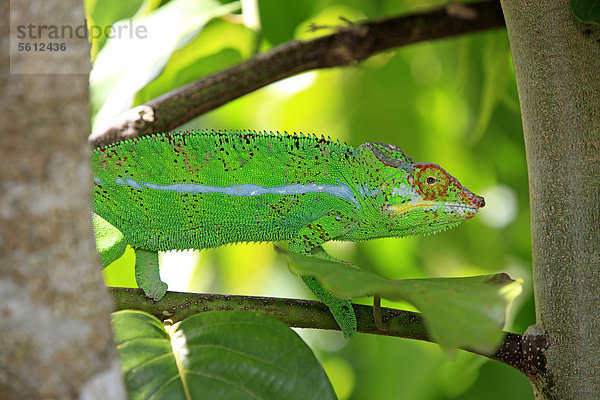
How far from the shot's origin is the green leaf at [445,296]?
2.02 ft

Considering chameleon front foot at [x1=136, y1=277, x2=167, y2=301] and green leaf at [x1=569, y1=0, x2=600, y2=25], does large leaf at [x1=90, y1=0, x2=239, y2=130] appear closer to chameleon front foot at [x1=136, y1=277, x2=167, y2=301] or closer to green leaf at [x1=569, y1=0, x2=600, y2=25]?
chameleon front foot at [x1=136, y1=277, x2=167, y2=301]

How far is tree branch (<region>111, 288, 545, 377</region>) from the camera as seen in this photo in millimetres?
922

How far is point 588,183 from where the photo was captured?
90 centimetres

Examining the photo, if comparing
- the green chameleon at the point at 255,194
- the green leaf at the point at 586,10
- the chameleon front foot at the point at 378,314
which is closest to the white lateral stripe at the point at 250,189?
the green chameleon at the point at 255,194

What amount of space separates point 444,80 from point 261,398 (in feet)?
5.17

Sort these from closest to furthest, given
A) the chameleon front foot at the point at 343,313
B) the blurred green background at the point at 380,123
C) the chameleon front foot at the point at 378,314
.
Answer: the chameleon front foot at the point at 378,314
the chameleon front foot at the point at 343,313
the blurred green background at the point at 380,123

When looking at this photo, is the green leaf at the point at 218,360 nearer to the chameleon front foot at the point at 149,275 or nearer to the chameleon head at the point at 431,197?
the chameleon front foot at the point at 149,275

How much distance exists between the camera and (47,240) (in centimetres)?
47

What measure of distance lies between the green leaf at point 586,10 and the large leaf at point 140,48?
0.94 meters

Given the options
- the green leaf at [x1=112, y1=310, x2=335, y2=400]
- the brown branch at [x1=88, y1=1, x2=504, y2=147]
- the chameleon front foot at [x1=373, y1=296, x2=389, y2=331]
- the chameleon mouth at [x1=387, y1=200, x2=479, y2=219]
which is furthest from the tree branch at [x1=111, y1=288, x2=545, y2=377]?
the brown branch at [x1=88, y1=1, x2=504, y2=147]

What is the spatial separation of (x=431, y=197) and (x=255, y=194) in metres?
0.30

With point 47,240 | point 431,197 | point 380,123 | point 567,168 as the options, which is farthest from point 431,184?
point 380,123

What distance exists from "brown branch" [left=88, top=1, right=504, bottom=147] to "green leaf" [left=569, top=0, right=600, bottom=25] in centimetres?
66

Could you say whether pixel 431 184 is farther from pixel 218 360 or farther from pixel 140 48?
pixel 140 48
